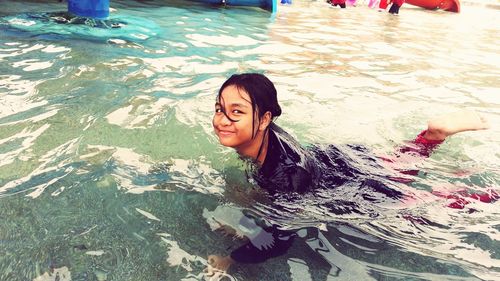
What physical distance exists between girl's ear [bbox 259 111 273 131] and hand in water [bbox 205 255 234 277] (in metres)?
0.74

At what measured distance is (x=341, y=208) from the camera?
8.42 feet

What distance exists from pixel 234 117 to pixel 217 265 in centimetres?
75

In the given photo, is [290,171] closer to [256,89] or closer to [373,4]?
[256,89]

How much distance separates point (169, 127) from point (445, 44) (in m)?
7.40

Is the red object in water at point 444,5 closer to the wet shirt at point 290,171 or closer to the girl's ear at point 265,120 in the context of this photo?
the wet shirt at point 290,171

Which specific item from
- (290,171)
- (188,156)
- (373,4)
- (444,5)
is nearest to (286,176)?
(290,171)

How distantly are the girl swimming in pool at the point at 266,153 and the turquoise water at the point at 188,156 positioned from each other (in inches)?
3.6

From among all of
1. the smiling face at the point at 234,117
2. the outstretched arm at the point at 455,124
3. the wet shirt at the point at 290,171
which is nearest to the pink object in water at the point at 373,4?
the outstretched arm at the point at 455,124

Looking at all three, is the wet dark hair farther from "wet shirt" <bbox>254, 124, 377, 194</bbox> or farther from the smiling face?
"wet shirt" <bbox>254, 124, 377, 194</bbox>

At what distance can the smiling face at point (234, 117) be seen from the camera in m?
2.26

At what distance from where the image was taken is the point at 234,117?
7.45 feet

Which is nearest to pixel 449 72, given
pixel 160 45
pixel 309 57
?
pixel 309 57

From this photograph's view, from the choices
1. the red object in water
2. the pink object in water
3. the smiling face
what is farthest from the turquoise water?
the red object in water

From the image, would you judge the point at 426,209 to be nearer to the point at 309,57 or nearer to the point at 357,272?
the point at 357,272
